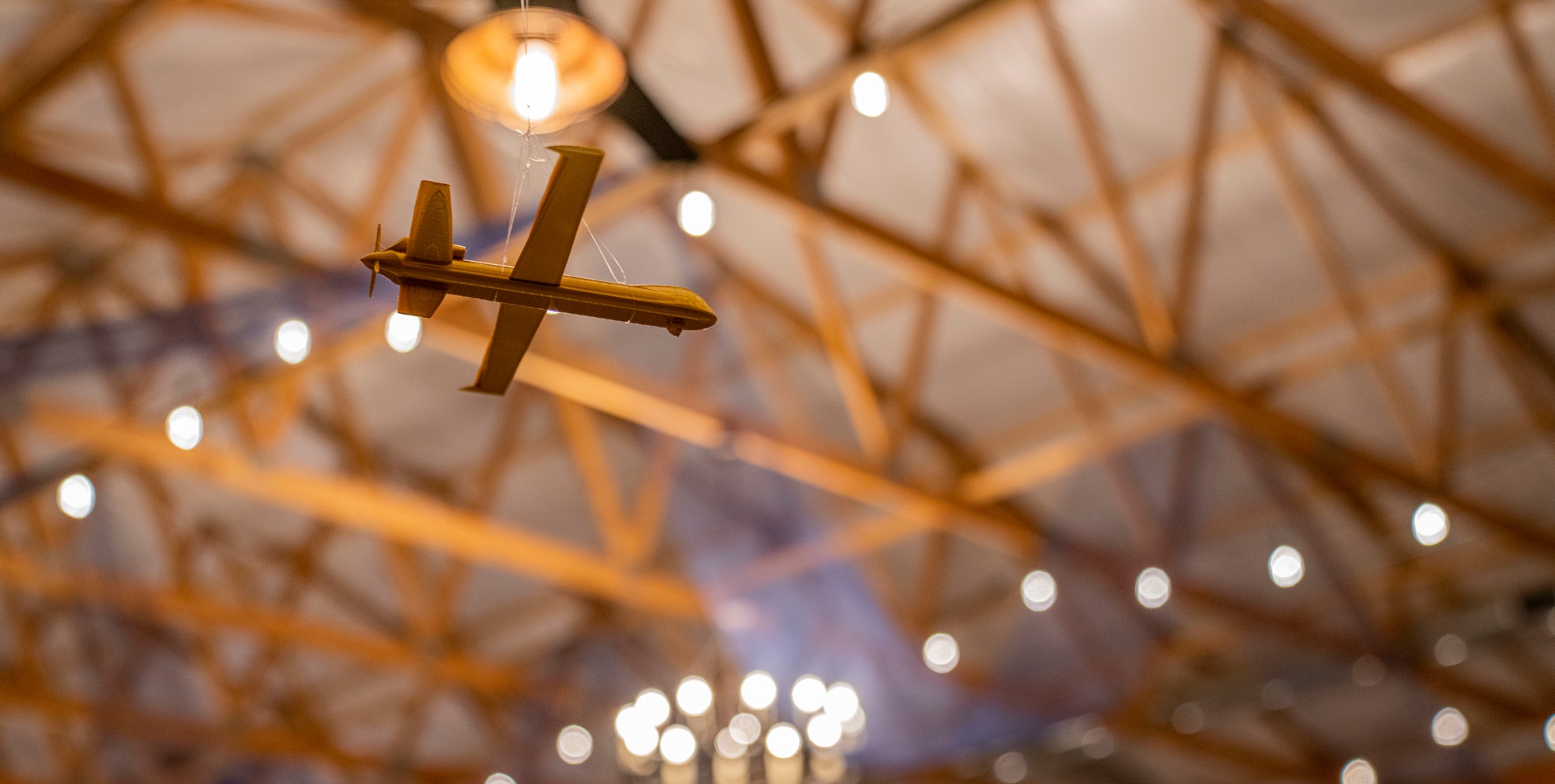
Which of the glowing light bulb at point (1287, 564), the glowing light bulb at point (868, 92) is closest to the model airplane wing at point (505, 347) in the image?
the glowing light bulb at point (868, 92)

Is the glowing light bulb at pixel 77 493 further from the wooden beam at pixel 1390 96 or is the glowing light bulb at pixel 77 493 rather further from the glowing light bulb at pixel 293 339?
the wooden beam at pixel 1390 96

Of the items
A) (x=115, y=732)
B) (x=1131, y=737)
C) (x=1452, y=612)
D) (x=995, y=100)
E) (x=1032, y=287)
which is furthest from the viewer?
(x=115, y=732)

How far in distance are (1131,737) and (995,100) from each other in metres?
7.32

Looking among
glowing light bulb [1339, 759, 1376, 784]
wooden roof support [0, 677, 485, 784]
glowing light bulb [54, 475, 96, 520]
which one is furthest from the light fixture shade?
glowing light bulb [1339, 759, 1376, 784]

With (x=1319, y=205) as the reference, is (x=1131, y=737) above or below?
below

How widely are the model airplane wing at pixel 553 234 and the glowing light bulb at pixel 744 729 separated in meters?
7.92

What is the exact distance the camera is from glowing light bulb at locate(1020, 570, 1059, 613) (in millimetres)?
13375

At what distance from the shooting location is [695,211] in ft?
24.5

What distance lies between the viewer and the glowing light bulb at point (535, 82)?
3.77 metres

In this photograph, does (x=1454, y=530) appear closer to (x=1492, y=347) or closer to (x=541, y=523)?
(x=1492, y=347)

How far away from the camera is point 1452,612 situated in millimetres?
12914

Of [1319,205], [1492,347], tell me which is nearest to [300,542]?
[1319,205]

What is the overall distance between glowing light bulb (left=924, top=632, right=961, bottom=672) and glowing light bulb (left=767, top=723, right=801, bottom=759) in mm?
4009

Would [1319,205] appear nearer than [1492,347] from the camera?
Yes
